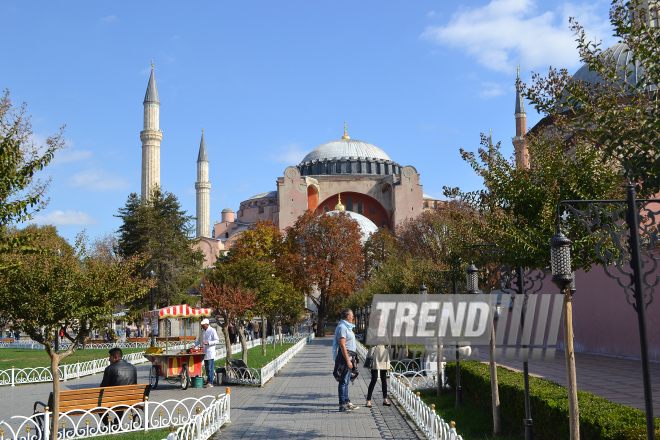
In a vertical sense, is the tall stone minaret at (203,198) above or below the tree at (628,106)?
above

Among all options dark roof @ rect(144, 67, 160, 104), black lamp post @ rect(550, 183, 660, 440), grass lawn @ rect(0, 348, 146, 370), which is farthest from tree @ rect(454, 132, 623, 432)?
dark roof @ rect(144, 67, 160, 104)

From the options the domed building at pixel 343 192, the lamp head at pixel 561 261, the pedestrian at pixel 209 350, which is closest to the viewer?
the lamp head at pixel 561 261

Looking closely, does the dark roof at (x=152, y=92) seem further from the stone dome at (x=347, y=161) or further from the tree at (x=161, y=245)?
the stone dome at (x=347, y=161)

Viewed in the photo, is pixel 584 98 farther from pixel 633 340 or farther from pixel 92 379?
pixel 92 379

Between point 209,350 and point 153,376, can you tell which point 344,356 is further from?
point 153,376

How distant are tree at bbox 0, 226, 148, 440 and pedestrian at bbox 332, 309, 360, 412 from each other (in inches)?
123

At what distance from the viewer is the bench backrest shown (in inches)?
287

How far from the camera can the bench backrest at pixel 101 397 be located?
7285mm

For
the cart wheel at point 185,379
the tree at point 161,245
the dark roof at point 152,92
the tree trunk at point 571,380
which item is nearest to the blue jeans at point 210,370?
the cart wheel at point 185,379

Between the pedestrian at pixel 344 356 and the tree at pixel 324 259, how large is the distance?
2775cm

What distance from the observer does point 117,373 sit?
8.17 m

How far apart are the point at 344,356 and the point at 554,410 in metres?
3.27

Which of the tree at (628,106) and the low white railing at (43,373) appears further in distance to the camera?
the low white railing at (43,373)

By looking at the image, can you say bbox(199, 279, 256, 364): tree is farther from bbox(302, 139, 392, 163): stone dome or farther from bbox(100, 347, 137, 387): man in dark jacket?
bbox(302, 139, 392, 163): stone dome
